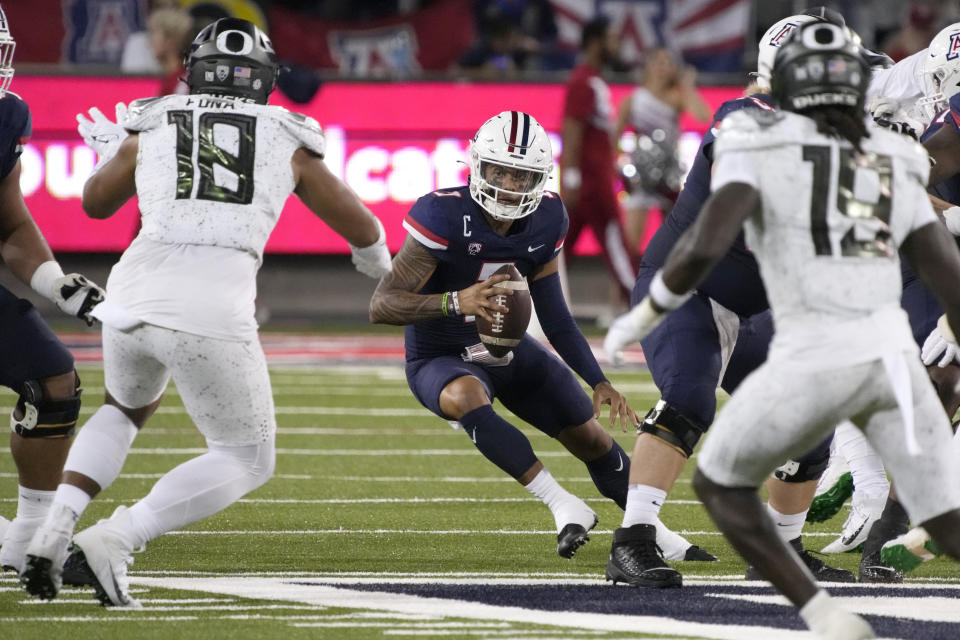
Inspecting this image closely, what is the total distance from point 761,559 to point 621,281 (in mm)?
9027

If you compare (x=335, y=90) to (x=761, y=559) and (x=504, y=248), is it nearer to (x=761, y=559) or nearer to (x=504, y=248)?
(x=504, y=248)

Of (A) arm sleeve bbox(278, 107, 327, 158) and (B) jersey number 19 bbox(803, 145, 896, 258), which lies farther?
(A) arm sleeve bbox(278, 107, 327, 158)

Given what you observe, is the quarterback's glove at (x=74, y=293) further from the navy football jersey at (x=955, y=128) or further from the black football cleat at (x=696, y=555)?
the navy football jersey at (x=955, y=128)

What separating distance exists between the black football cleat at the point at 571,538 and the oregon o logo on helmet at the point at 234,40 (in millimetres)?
1657

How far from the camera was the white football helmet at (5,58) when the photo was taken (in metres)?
4.99

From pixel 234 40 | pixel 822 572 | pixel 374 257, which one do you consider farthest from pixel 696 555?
pixel 234 40

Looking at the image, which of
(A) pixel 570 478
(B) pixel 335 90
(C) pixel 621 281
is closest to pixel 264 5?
(B) pixel 335 90

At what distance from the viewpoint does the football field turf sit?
4.18m

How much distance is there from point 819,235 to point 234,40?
1.69m

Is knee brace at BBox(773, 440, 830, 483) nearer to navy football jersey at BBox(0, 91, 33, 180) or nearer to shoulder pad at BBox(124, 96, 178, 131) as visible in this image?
shoulder pad at BBox(124, 96, 178, 131)

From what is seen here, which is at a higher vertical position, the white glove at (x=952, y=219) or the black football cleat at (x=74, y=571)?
the white glove at (x=952, y=219)

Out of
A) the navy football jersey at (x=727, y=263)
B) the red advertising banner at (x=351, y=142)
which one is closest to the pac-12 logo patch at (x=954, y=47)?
the navy football jersey at (x=727, y=263)

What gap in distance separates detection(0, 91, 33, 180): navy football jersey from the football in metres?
1.46

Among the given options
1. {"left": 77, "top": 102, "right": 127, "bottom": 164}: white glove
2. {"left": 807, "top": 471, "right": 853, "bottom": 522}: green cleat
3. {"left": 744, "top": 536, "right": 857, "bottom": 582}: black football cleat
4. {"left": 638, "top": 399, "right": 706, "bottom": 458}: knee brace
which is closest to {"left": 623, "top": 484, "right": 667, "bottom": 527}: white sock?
{"left": 638, "top": 399, "right": 706, "bottom": 458}: knee brace
